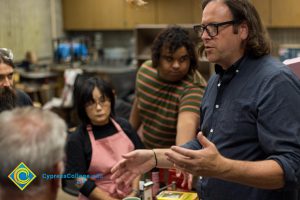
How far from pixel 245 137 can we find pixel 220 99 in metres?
0.21

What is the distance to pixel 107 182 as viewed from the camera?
2.32 meters

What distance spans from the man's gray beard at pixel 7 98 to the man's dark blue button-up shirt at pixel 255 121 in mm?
941

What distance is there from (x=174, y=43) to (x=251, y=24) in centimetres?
86

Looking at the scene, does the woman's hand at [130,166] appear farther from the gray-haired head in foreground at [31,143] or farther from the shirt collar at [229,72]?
the gray-haired head in foreground at [31,143]

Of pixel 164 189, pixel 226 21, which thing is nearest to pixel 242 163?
pixel 226 21

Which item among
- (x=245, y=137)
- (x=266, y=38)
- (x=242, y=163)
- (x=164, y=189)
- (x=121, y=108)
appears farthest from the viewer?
(x=121, y=108)

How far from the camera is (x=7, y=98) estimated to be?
2.19 metres

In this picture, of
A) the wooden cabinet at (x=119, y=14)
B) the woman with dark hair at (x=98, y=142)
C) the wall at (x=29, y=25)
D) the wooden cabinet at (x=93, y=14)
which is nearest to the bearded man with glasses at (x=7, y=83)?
the woman with dark hair at (x=98, y=142)

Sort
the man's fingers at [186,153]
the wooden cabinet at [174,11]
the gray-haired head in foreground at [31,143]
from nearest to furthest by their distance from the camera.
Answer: the gray-haired head in foreground at [31,143], the man's fingers at [186,153], the wooden cabinet at [174,11]

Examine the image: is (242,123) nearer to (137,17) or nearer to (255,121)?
(255,121)

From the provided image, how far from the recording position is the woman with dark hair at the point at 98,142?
2.28 metres

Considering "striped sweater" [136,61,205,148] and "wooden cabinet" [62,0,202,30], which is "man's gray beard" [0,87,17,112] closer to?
"striped sweater" [136,61,205,148]

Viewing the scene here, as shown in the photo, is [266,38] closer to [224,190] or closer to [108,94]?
[224,190]

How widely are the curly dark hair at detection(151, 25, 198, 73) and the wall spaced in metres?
4.72
